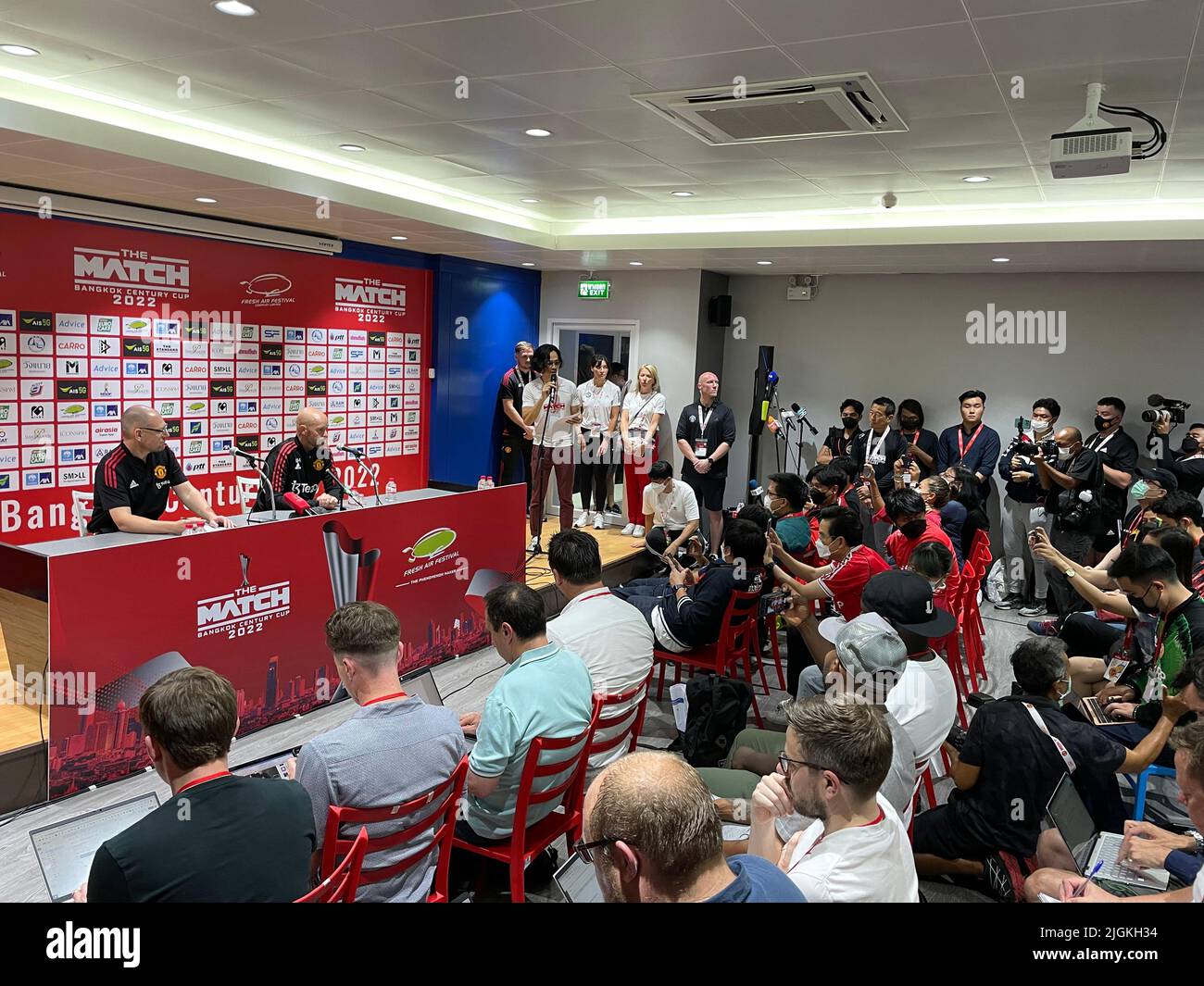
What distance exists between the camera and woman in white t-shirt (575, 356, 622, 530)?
917cm

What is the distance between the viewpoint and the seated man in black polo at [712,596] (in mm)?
4617

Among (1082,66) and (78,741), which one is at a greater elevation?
(1082,66)

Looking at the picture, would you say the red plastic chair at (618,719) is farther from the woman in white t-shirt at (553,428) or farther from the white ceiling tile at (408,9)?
the woman in white t-shirt at (553,428)

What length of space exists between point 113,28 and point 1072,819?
4853mm

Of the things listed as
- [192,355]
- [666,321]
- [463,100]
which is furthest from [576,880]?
[666,321]

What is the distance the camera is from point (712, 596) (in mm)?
4633

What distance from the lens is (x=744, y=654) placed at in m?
4.92

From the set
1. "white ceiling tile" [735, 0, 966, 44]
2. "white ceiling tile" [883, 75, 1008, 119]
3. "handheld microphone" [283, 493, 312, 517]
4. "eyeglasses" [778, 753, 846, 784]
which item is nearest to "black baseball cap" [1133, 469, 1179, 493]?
"white ceiling tile" [883, 75, 1008, 119]

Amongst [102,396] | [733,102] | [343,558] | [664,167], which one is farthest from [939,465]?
[102,396]

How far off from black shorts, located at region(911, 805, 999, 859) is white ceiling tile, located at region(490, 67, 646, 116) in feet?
11.2

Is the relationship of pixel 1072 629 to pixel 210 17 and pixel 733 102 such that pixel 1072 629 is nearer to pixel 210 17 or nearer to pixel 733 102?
pixel 733 102

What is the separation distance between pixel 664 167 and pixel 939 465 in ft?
14.0

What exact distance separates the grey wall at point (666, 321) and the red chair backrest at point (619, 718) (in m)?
5.84

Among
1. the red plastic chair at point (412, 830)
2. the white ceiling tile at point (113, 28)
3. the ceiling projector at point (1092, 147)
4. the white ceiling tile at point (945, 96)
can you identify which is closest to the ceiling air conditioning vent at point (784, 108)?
the white ceiling tile at point (945, 96)
